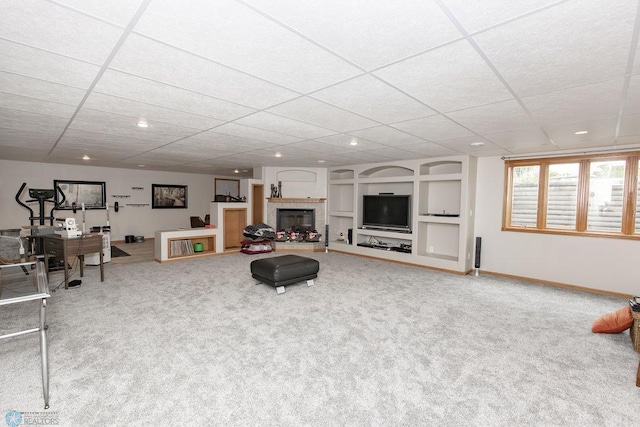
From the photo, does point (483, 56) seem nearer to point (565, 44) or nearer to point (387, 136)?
point (565, 44)

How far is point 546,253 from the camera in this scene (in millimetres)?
4961

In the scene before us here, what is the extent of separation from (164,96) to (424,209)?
5.31 m

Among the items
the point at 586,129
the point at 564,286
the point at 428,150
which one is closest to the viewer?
the point at 586,129

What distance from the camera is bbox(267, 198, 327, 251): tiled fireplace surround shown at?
7625 millimetres

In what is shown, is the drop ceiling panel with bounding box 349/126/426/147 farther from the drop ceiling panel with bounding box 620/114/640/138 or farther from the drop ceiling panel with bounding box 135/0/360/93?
the drop ceiling panel with bounding box 620/114/640/138

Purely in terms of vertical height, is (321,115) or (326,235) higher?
(321,115)

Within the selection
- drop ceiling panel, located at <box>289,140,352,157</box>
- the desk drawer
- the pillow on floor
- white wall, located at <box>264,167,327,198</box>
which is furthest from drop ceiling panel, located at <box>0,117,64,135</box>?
the pillow on floor

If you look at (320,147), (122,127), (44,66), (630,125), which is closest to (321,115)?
(320,147)

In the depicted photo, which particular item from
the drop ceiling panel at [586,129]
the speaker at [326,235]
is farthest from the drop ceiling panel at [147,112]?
the speaker at [326,235]

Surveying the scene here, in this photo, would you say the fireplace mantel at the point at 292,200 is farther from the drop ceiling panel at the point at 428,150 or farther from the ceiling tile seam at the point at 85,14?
the ceiling tile seam at the point at 85,14

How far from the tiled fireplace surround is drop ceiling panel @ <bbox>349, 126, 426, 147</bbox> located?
3.62 meters

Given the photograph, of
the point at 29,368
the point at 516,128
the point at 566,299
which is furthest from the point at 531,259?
the point at 29,368

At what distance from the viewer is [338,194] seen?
26.3ft

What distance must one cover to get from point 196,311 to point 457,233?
5.11m
